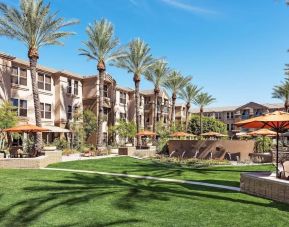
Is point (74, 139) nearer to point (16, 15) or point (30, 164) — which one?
point (16, 15)

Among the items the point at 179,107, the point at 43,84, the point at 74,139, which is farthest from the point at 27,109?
the point at 179,107

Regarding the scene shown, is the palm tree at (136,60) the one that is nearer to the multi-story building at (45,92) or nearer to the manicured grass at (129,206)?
the multi-story building at (45,92)

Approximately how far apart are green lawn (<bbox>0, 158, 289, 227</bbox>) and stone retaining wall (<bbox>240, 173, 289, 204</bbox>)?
14.8 inches

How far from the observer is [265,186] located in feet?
37.7

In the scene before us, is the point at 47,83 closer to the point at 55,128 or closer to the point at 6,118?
the point at 55,128

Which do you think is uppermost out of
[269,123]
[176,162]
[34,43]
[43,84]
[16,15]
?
[16,15]

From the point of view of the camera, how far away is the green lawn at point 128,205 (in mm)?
8734

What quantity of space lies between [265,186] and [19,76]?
32493 millimetres

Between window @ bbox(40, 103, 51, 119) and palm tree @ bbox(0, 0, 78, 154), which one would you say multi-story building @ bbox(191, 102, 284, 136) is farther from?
palm tree @ bbox(0, 0, 78, 154)

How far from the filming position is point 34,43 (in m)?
30.9

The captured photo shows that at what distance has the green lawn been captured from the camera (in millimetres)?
8734

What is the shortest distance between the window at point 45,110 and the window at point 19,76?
4.16 metres

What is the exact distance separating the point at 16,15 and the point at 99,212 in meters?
26.1

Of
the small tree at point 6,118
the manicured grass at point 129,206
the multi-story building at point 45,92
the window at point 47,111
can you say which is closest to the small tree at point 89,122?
the multi-story building at point 45,92
